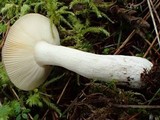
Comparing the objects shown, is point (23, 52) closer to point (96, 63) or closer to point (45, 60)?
point (45, 60)

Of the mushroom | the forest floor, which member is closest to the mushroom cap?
the mushroom

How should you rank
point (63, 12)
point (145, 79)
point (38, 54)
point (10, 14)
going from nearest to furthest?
point (145, 79), point (38, 54), point (63, 12), point (10, 14)

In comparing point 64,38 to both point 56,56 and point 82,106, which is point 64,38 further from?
point 82,106

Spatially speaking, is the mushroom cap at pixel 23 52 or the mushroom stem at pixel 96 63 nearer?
the mushroom stem at pixel 96 63

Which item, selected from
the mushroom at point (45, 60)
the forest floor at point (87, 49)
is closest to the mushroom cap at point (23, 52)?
the mushroom at point (45, 60)

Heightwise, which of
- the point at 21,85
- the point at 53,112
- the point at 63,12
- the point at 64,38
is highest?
the point at 63,12

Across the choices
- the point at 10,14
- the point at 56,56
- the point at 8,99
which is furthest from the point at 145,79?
the point at 10,14

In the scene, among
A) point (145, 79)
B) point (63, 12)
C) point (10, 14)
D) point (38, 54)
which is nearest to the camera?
point (145, 79)

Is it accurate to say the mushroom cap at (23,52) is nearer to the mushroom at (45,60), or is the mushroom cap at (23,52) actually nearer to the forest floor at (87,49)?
the mushroom at (45,60)
